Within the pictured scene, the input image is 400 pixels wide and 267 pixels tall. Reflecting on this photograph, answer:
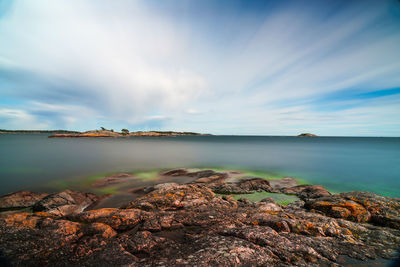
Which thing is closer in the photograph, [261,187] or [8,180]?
[261,187]

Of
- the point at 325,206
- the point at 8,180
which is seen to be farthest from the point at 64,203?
the point at 325,206

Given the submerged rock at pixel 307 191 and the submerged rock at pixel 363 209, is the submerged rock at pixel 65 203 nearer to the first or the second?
the submerged rock at pixel 363 209

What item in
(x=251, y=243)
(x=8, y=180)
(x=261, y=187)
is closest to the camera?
(x=251, y=243)

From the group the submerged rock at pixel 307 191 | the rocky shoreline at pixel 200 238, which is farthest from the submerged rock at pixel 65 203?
the submerged rock at pixel 307 191

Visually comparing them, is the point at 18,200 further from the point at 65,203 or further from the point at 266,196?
the point at 266,196

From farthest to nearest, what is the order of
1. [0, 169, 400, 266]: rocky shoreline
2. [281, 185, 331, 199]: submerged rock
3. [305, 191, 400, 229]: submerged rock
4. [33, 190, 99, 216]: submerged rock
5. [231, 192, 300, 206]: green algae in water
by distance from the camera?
1. [281, 185, 331, 199]: submerged rock
2. [231, 192, 300, 206]: green algae in water
3. [33, 190, 99, 216]: submerged rock
4. [305, 191, 400, 229]: submerged rock
5. [0, 169, 400, 266]: rocky shoreline

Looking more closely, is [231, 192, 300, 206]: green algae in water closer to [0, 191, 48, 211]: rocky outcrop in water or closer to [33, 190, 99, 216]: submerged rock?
[33, 190, 99, 216]: submerged rock

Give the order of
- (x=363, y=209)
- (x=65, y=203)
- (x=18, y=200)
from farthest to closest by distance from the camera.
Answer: (x=18, y=200) → (x=65, y=203) → (x=363, y=209)

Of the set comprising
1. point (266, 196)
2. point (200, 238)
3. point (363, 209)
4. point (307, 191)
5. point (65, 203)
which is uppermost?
point (200, 238)

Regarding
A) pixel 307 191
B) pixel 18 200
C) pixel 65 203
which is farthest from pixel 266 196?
pixel 18 200

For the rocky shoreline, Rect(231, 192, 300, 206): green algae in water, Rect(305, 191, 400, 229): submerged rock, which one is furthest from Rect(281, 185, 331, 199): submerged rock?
the rocky shoreline

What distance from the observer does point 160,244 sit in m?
4.79

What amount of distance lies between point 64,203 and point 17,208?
2960mm

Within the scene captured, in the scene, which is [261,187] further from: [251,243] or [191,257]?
[191,257]
